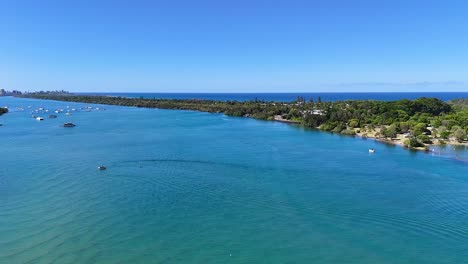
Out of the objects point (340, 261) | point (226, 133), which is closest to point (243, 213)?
point (340, 261)

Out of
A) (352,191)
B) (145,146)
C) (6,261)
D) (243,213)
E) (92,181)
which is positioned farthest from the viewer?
(145,146)

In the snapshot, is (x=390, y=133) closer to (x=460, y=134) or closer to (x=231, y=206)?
(x=460, y=134)

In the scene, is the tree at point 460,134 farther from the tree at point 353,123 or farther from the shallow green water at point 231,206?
the tree at point 353,123

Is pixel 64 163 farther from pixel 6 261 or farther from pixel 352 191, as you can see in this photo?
pixel 352 191

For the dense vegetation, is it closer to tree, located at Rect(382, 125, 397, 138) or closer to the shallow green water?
tree, located at Rect(382, 125, 397, 138)

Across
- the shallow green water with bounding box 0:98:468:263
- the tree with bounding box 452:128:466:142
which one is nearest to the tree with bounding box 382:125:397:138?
the tree with bounding box 452:128:466:142

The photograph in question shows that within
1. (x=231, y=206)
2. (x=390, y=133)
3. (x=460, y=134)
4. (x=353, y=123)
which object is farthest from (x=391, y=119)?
(x=231, y=206)

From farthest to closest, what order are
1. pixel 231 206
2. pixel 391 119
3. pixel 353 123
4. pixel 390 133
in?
1. pixel 391 119
2. pixel 353 123
3. pixel 390 133
4. pixel 231 206

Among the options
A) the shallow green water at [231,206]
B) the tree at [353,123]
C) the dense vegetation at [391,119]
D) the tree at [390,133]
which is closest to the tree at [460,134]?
the dense vegetation at [391,119]
